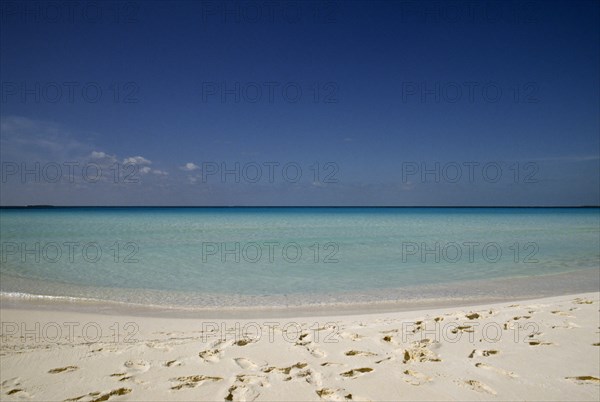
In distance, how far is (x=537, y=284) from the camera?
9086mm

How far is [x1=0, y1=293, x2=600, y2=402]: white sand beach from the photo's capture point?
3188 millimetres

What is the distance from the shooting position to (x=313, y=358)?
3902mm

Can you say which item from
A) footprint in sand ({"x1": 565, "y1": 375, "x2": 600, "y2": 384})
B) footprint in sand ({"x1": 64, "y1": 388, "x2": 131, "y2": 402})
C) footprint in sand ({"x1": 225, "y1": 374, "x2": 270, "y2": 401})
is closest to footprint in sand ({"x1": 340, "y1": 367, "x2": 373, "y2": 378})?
footprint in sand ({"x1": 225, "y1": 374, "x2": 270, "y2": 401})

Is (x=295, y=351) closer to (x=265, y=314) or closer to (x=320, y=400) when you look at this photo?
(x=320, y=400)

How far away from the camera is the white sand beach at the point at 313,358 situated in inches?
125

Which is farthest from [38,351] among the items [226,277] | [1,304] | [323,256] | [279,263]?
[323,256]

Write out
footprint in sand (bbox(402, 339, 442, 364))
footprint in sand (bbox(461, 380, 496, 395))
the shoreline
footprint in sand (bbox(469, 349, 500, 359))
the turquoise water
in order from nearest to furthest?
footprint in sand (bbox(461, 380, 496, 395)) → footprint in sand (bbox(402, 339, 442, 364)) → footprint in sand (bbox(469, 349, 500, 359)) → the shoreline → the turquoise water

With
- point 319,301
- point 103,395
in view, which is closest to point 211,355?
point 103,395

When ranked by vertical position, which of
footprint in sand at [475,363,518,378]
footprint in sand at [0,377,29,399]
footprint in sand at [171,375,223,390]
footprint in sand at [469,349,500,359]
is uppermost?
footprint in sand at [475,363,518,378]

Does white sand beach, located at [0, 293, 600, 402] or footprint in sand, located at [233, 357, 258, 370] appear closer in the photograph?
white sand beach, located at [0, 293, 600, 402]

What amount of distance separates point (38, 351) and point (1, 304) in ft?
13.5

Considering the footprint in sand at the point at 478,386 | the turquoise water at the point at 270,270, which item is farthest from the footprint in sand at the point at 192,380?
the turquoise water at the point at 270,270

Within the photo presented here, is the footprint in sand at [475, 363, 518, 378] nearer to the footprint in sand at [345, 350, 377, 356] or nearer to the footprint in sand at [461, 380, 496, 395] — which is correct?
the footprint in sand at [461, 380, 496, 395]

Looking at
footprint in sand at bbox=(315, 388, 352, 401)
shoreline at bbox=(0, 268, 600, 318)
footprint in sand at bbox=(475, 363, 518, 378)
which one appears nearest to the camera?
footprint in sand at bbox=(315, 388, 352, 401)
